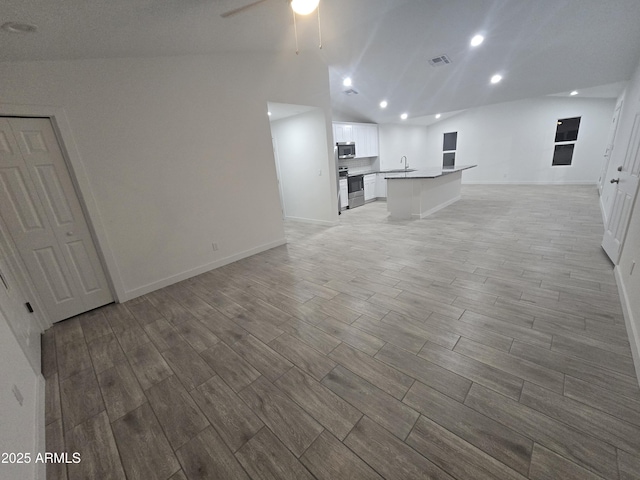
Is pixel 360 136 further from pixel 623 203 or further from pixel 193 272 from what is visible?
pixel 193 272

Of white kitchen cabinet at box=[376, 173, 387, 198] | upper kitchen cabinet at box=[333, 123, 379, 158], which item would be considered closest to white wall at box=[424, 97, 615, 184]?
upper kitchen cabinet at box=[333, 123, 379, 158]

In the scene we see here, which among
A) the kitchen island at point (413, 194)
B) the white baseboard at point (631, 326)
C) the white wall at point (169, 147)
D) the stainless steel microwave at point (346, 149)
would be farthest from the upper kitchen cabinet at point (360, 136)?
the white baseboard at point (631, 326)

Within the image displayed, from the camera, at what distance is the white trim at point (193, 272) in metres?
3.13

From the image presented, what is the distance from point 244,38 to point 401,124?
7.67 metres

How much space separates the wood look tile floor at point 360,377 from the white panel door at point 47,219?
0.31 m

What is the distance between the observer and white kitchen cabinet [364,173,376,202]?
8031 millimetres

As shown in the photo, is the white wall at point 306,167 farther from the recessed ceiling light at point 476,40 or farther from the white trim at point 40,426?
the white trim at point 40,426

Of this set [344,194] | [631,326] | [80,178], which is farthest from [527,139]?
[80,178]

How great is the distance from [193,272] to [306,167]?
127 inches

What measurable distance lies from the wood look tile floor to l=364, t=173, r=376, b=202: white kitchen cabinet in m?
4.98

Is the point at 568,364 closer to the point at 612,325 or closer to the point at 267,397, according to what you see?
the point at 612,325

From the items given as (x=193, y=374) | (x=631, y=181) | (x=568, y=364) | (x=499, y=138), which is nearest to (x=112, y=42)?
(x=193, y=374)

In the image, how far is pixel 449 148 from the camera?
10750 millimetres

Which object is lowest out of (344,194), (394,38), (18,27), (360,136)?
(344,194)
